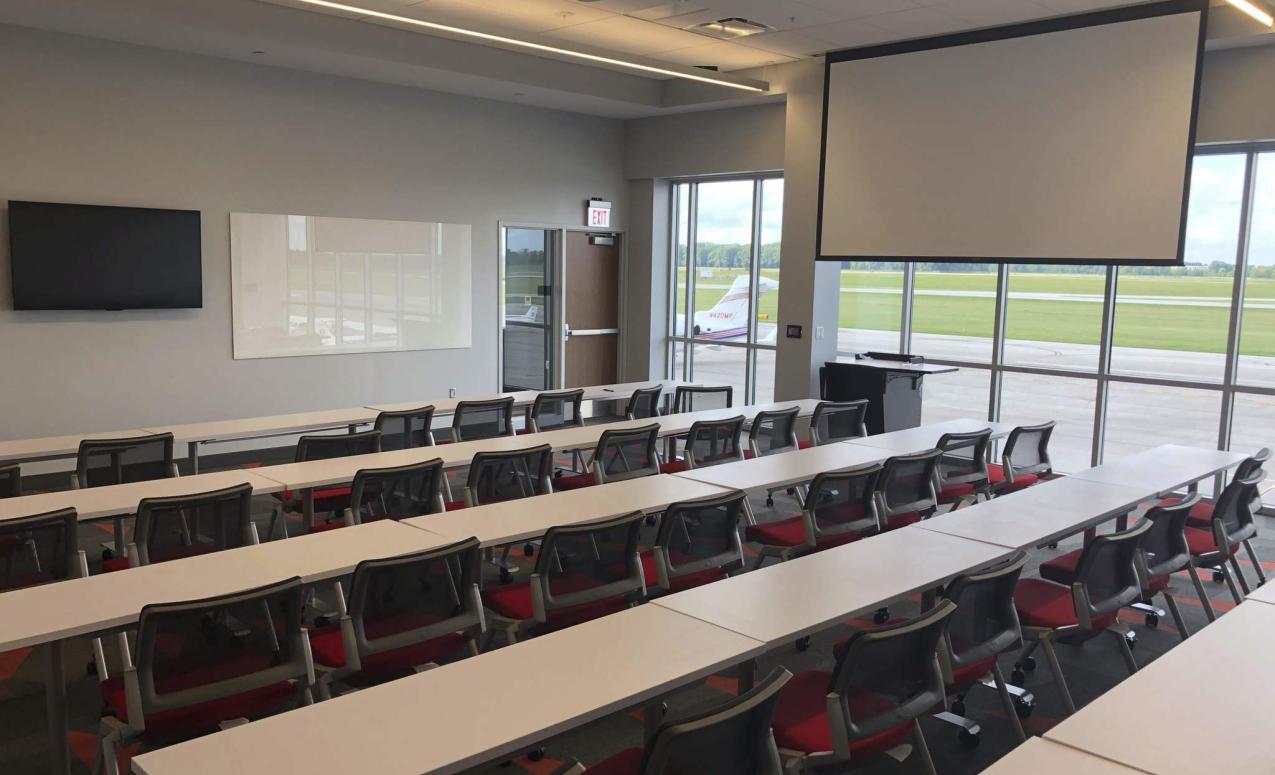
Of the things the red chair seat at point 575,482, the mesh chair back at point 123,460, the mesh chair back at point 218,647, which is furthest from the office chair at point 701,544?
the mesh chair back at point 123,460

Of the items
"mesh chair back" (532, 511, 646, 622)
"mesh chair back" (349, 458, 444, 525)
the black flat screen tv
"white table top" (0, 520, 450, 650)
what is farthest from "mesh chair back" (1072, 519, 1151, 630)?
the black flat screen tv

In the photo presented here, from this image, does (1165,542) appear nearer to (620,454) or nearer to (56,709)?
(620,454)

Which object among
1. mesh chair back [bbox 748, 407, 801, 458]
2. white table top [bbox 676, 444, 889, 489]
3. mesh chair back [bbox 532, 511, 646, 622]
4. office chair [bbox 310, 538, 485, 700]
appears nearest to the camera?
office chair [bbox 310, 538, 485, 700]

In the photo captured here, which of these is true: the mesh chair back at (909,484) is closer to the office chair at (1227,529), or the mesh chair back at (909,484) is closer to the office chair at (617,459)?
the office chair at (1227,529)

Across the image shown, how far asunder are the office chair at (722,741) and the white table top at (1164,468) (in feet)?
11.7

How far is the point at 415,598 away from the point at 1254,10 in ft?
18.5

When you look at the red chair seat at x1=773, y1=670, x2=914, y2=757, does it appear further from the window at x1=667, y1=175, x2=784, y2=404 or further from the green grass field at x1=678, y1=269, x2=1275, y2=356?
the window at x1=667, y1=175, x2=784, y2=404

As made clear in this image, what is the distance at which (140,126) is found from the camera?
791 centimetres

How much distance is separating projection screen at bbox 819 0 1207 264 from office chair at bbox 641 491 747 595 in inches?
201

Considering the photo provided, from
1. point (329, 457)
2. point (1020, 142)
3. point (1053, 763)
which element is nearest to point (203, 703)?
point (1053, 763)

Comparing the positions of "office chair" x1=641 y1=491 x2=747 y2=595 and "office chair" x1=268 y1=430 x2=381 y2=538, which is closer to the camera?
"office chair" x1=641 y1=491 x2=747 y2=595

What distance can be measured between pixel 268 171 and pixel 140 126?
1119 millimetres

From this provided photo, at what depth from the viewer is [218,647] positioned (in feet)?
9.84

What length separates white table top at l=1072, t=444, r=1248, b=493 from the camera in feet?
17.1
